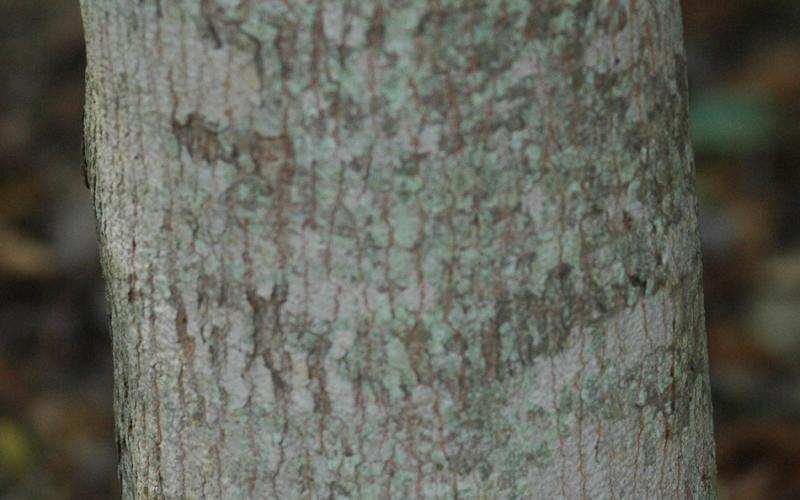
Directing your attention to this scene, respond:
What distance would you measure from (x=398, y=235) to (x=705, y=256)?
301 cm

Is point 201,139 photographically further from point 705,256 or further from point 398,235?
point 705,256

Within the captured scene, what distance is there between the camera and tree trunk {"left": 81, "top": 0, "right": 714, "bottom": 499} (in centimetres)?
97

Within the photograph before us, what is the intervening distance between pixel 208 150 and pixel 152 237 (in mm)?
118

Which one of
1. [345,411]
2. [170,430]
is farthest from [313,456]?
[170,430]

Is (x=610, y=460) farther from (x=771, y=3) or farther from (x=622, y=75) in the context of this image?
(x=771, y=3)

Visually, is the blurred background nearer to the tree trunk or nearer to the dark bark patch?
the tree trunk

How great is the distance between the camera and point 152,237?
42.7 inches

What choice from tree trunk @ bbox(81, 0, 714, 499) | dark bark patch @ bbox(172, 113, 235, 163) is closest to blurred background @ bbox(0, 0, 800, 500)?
tree trunk @ bbox(81, 0, 714, 499)

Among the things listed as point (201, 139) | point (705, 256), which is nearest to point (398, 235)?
point (201, 139)

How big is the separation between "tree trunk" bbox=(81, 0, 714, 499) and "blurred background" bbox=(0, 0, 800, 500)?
1.94 meters

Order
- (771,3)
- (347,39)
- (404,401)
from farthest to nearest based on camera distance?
1. (771,3)
2. (404,401)
3. (347,39)

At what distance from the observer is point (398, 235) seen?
3.30 feet

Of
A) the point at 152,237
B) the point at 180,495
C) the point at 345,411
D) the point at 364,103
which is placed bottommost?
the point at 180,495

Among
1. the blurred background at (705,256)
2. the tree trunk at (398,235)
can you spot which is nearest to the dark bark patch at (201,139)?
the tree trunk at (398,235)
